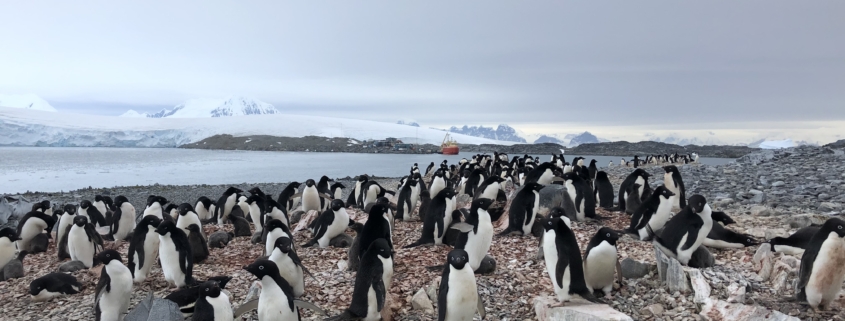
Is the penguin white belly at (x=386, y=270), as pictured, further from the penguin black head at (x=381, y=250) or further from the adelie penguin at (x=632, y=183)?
the adelie penguin at (x=632, y=183)

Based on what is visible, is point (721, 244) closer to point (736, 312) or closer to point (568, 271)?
point (736, 312)

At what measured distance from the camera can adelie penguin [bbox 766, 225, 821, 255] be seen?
486 centimetres

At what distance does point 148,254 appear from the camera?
18.0 ft

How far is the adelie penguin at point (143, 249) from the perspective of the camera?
17.7 ft

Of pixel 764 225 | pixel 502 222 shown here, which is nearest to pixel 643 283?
pixel 502 222

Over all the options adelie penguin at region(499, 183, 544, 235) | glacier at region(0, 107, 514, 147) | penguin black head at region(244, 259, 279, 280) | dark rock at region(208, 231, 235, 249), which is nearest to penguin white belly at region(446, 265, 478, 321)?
penguin black head at region(244, 259, 279, 280)

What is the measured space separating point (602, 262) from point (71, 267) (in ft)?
19.0

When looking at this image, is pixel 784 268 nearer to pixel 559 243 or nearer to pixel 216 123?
pixel 559 243

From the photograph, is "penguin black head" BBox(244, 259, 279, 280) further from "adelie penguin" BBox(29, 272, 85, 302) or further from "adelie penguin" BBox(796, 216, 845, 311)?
"adelie penguin" BBox(796, 216, 845, 311)

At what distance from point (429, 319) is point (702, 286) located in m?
2.12

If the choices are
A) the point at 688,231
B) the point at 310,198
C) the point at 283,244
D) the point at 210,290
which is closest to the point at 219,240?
the point at 310,198

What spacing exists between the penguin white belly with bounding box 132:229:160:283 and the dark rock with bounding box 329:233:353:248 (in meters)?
2.00

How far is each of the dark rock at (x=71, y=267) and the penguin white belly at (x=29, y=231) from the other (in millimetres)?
2109

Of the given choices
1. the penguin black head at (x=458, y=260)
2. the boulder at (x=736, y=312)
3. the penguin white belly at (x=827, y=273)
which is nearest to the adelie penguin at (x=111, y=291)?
the penguin black head at (x=458, y=260)
